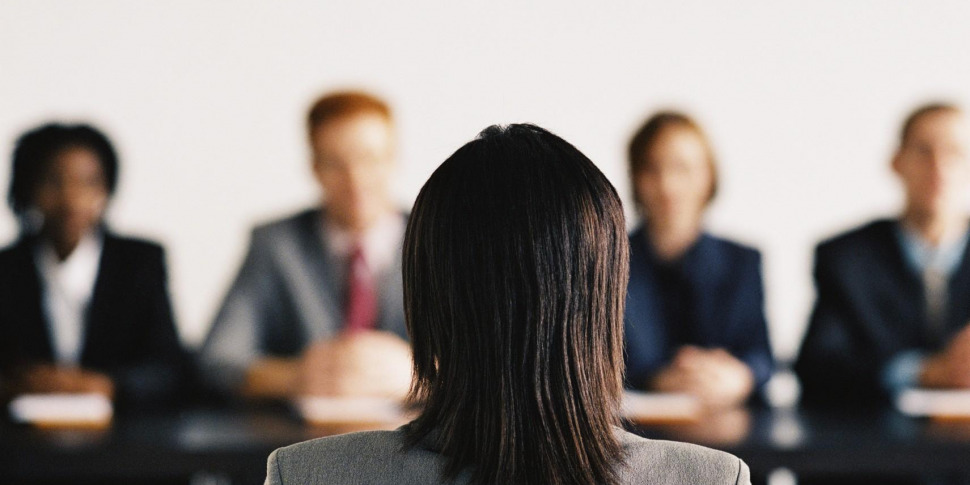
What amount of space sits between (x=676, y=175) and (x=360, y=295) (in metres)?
1.00

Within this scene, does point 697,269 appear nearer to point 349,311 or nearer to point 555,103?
point 349,311

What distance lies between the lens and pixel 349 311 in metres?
3.06

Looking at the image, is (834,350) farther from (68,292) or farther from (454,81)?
(68,292)

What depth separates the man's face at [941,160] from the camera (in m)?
2.95

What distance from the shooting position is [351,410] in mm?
2492

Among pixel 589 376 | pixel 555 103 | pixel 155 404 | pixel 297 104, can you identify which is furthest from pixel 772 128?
pixel 589 376

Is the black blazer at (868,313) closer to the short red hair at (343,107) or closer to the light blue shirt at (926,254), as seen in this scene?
the light blue shirt at (926,254)

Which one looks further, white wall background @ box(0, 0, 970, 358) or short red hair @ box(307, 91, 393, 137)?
white wall background @ box(0, 0, 970, 358)

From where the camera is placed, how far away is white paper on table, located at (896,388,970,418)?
254 centimetres

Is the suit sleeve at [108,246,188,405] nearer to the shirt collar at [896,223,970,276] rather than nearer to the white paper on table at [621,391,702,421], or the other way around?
the white paper on table at [621,391,702,421]

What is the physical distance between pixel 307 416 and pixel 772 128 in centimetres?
266

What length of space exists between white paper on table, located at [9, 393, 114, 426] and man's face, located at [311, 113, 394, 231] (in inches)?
33.8

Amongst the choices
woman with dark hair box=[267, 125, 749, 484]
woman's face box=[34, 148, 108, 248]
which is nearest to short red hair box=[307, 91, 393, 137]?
woman's face box=[34, 148, 108, 248]

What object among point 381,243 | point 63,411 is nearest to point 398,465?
point 63,411
